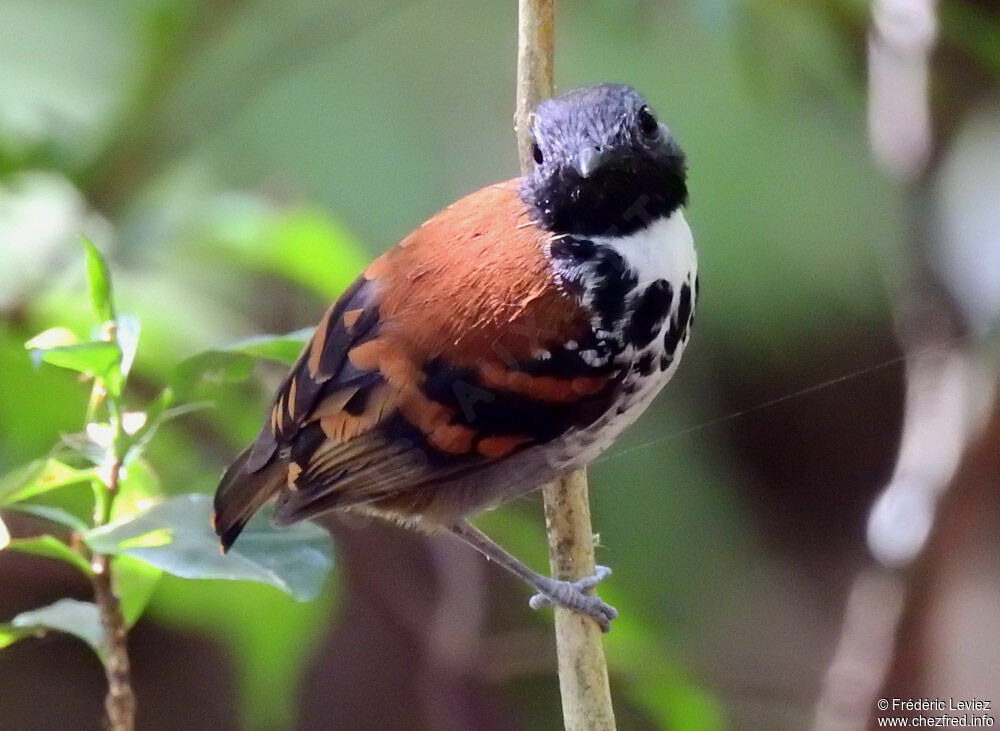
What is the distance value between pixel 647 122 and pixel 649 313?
0.15 meters

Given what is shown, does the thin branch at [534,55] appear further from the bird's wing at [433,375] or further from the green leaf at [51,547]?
the green leaf at [51,547]

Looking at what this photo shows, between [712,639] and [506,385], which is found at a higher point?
[712,639]

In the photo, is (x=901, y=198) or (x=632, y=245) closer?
(x=632, y=245)

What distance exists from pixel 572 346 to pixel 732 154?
1.03 m

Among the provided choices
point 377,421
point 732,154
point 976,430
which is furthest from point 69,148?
point 976,430

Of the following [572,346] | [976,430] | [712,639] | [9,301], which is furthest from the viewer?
[712,639]

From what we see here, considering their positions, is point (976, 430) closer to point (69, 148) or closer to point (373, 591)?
point (373, 591)

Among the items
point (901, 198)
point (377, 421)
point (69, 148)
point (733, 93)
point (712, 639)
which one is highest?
point (733, 93)

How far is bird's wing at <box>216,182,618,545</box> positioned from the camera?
79cm

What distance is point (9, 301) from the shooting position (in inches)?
50.3

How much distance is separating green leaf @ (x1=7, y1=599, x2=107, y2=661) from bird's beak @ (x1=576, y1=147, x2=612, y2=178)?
0.53 metres

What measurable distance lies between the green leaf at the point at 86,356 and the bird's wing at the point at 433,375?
0.16m

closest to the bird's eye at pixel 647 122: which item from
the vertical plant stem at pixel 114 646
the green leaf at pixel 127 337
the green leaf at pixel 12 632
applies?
the green leaf at pixel 127 337

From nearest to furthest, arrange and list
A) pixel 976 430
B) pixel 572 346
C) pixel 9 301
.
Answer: pixel 572 346
pixel 9 301
pixel 976 430
